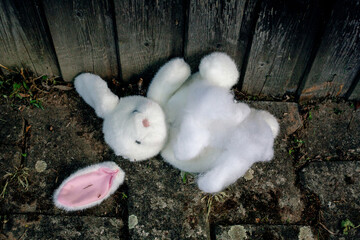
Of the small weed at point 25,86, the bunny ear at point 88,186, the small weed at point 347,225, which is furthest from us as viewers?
the small weed at point 25,86

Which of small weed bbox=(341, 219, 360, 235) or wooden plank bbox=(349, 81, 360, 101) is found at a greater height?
wooden plank bbox=(349, 81, 360, 101)

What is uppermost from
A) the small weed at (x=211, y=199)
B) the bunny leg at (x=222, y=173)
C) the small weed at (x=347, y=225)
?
the bunny leg at (x=222, y=173)

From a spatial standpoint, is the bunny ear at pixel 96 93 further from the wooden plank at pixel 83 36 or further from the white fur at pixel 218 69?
the white fur at pixel 218 69

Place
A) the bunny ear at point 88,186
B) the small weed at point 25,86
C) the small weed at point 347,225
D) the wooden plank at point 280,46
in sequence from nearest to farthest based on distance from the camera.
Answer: the wooden plank at point 280,46
the bunny ear at point 88,186
the small weed at point 347,225
the small weed at point 25,86

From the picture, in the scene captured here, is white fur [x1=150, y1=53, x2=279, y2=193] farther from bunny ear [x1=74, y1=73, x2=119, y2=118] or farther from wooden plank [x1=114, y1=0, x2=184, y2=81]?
bunny ear [x1=74, y1=73, x2=119, y2=118]

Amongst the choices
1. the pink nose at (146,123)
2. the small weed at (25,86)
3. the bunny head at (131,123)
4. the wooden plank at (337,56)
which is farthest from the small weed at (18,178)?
the wooden plank at (337,56)

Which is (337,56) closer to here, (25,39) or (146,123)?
(146,123)

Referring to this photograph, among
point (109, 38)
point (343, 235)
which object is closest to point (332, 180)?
point (343, 235)

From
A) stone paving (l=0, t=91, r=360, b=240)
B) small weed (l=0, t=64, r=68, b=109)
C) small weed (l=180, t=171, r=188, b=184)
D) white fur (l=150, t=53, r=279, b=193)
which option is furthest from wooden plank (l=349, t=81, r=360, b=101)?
small weed (l=0, t=64, r=68, b=109)
